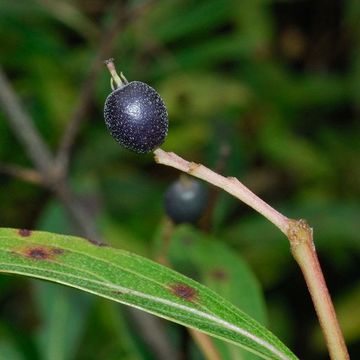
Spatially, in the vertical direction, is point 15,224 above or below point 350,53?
below

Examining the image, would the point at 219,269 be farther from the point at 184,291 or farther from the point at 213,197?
the point at 184,291

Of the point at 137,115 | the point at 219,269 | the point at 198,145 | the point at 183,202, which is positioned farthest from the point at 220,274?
the point at 198,145

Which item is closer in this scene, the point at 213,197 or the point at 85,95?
the point at 213,197

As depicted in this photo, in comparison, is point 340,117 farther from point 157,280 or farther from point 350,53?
point 157,280

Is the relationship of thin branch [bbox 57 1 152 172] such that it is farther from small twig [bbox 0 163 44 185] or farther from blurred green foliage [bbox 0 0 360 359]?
blurred green foliage [bbox 0 0 360 359]

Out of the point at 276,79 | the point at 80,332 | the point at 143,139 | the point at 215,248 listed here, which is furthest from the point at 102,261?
the point at 276,79

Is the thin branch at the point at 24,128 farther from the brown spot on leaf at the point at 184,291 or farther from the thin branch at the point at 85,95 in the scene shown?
the brown spot on leaf at the point at 184,291

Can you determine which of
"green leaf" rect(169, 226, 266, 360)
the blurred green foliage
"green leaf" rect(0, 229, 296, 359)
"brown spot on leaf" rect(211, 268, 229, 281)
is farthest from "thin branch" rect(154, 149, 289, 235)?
the blurred green foliage

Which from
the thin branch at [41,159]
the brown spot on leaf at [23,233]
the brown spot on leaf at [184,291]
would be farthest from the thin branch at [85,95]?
the brown spot on leaf at [184,291]
